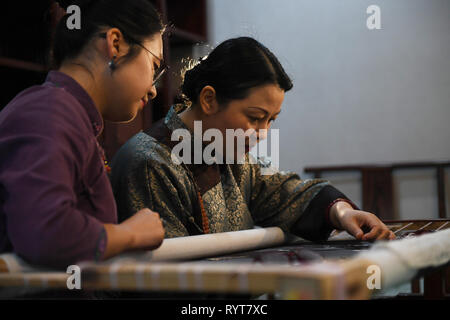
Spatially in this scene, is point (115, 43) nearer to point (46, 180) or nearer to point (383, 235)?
point (46, 180)

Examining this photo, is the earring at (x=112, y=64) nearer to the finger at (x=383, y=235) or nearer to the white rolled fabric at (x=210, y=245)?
the white rolled fabric at (x=210, y=245)

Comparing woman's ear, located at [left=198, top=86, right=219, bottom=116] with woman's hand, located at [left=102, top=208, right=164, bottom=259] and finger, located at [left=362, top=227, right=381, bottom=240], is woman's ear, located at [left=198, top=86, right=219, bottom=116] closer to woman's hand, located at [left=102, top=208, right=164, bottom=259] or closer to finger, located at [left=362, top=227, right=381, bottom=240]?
finger, located at [left=362, top=227, right=381, bottom=240]

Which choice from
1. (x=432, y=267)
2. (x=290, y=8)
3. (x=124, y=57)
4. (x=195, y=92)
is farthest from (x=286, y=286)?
(x=290, y=8)

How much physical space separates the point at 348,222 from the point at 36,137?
2.86 feet

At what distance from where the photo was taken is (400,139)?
284 cm

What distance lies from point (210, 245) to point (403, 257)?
1.65 ft

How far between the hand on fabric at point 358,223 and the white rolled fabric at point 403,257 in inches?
16.8

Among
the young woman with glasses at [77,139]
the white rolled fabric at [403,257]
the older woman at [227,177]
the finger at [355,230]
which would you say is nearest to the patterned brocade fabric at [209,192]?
the older woman at [227,177]

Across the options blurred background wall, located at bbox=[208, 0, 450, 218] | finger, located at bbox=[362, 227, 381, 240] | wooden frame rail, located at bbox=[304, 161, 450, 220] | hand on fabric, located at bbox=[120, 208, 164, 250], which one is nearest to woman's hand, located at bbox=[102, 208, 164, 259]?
hand on fabric, located at bbox=[120, 208, 164, 250]

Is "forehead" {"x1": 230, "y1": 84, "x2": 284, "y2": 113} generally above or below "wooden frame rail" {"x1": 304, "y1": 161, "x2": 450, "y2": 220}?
above

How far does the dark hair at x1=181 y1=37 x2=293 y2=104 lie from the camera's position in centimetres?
146

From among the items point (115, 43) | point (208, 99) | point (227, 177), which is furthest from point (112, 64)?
point (227, 177)

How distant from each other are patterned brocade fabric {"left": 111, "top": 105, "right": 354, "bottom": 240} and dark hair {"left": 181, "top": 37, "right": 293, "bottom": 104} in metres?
0.14

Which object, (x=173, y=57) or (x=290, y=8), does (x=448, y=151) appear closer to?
(x=290, y=8)
